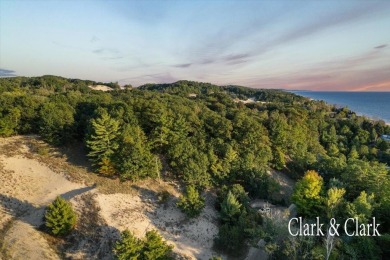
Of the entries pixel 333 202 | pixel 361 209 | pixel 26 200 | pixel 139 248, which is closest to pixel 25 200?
pixel 26 200

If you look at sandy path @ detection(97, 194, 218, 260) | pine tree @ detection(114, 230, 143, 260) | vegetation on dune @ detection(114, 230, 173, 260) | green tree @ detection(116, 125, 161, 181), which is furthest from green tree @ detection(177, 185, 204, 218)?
pine tree @ detection(114, 230, 143, 260)

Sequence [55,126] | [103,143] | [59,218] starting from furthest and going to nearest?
[55,126] < [103,143] < [59,218]

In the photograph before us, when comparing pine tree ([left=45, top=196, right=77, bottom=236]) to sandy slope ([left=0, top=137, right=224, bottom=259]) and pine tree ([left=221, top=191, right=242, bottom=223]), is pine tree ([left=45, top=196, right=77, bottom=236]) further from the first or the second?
pine tree ([left=221, top=191, right=242, bottom=223])

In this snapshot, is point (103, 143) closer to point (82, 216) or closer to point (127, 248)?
point (82, 216)

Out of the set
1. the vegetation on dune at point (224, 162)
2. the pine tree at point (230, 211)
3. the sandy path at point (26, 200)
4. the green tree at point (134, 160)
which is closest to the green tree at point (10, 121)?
the vegetation on dune at point (224, 162)

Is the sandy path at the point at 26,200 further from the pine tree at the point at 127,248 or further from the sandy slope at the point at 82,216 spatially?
the pine tree at the point at 127,248

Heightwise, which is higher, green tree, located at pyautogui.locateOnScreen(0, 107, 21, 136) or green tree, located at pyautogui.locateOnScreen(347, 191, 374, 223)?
green tree, located at pyautogui.locateOnScreen(0, 107, 21, 136)
